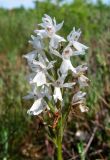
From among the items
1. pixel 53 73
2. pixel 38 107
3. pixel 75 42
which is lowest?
pixel 38 107

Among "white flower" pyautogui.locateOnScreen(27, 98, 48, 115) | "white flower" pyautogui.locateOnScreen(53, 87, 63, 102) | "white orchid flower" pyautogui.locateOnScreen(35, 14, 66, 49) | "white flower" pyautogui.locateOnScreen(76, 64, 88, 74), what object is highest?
"white orchid flower" pyautogui.locateOnScreen(35, 14, 66, 49)

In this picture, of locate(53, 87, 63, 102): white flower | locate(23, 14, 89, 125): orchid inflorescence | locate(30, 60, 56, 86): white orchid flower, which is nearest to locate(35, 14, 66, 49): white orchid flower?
locate(23, 14, 89, 125): orchid inflorescence

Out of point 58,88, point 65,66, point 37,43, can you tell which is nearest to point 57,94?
point 58,88

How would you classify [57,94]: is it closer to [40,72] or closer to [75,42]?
[40,72]

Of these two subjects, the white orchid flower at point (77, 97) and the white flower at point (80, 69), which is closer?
the white flower at point (80, 69)

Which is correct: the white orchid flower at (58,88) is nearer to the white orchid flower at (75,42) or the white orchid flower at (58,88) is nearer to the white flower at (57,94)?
the white flower at (57,94)

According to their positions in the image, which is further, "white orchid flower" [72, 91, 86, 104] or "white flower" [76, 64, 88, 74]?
"white orchid flower" [72, 91, 86, 104]

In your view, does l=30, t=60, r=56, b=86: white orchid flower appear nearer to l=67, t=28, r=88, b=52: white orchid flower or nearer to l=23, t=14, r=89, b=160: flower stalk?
l=23, t=14, r=89, b=160: flower stalk

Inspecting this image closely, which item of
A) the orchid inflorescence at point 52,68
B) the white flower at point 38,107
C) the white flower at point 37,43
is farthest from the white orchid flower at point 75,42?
the white flower at point 38,107

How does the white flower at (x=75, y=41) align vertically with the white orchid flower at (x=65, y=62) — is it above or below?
above
